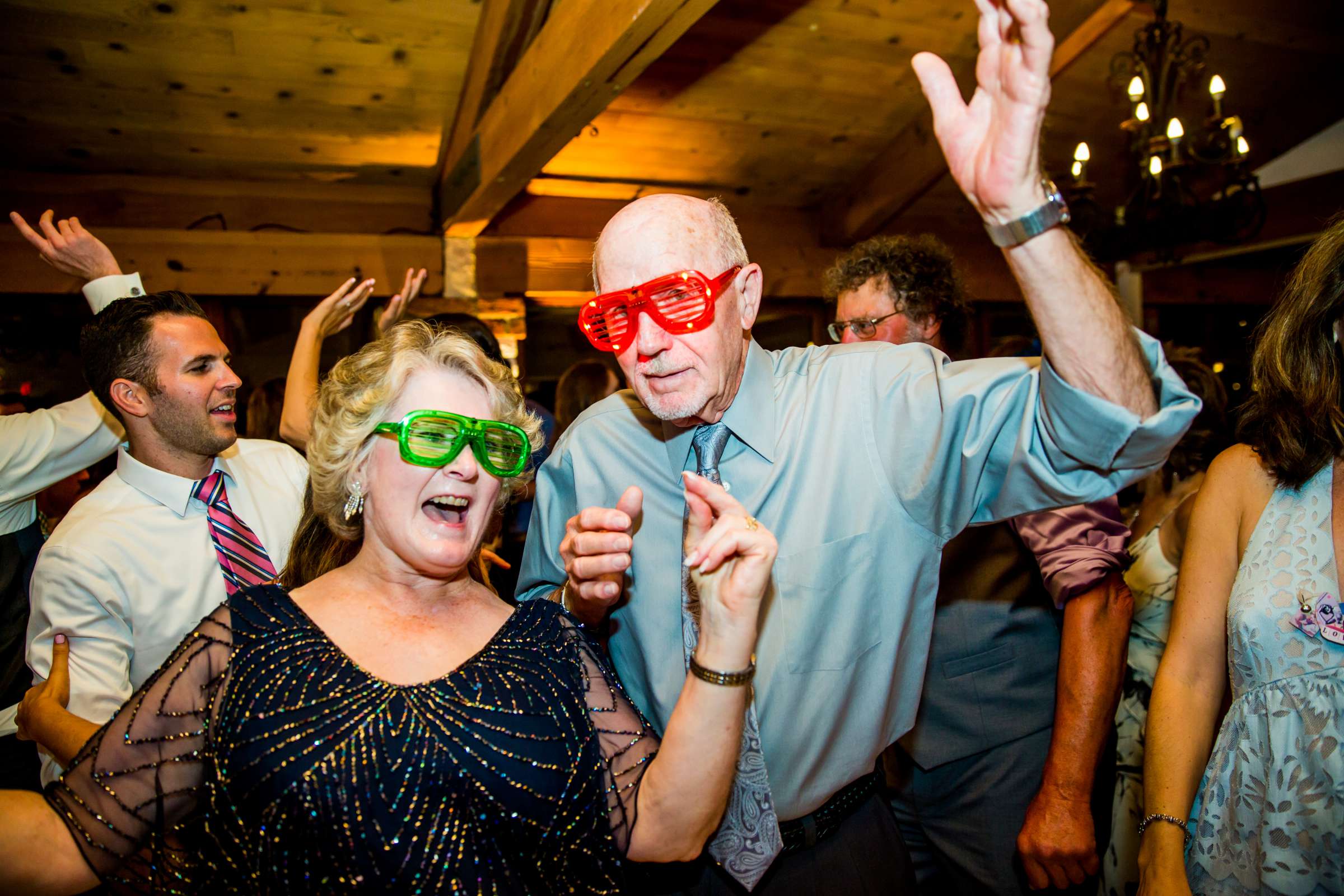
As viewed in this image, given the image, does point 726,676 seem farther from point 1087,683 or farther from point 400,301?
point 400,301

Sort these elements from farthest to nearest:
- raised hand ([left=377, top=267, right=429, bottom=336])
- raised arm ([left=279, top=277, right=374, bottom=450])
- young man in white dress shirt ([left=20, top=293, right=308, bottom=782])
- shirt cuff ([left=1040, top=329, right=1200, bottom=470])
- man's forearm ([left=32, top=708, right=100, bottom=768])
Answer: raised hand ([left=377, top=267, right=429, bottom=336]) → raised arm ([left=279, top=277, right=374, bottom=450]) → young man in white dress shirt ([left=20, top=293, right=308, bottom=782]) → man's forearm ([left=32, top=708, right=100, bottom=768]) → shirt cuff ([left=1040, top=329, right=1200, bottom=470])

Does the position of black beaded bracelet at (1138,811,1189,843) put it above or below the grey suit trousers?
above

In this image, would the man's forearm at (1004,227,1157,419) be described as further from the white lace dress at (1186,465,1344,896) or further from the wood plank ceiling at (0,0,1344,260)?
the wood plank ceiling at (0,0,1344,260)

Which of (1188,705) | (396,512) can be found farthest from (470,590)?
(1188,705)

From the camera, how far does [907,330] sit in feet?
8.48

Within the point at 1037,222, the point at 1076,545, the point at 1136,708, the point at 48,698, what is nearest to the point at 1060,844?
the point at 1076,545

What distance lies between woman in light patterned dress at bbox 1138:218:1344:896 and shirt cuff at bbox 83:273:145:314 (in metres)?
3.19

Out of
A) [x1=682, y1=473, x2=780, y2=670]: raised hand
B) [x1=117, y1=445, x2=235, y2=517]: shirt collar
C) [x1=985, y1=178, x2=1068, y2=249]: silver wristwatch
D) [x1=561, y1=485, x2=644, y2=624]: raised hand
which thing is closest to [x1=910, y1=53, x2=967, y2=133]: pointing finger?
[x1=985, y1=178, x2=1068, y2=249]: silver wristwatch

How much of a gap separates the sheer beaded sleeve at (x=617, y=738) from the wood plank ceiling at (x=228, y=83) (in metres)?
3.87

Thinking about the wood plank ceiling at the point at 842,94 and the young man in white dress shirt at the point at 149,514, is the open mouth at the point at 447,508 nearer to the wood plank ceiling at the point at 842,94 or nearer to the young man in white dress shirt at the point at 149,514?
the young man in white dress shirt at the point at 149,514

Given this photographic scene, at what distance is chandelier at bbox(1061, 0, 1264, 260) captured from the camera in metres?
3.82

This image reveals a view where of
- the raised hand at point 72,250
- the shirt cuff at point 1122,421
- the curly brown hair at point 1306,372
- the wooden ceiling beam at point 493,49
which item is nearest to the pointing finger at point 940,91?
the shirt cuff at point 1122,421

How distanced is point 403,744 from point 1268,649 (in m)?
1.56

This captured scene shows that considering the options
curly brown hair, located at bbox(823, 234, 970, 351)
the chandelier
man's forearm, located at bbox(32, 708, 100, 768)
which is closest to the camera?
man's forearm, located at bbox(32, 708, 100, 768)
